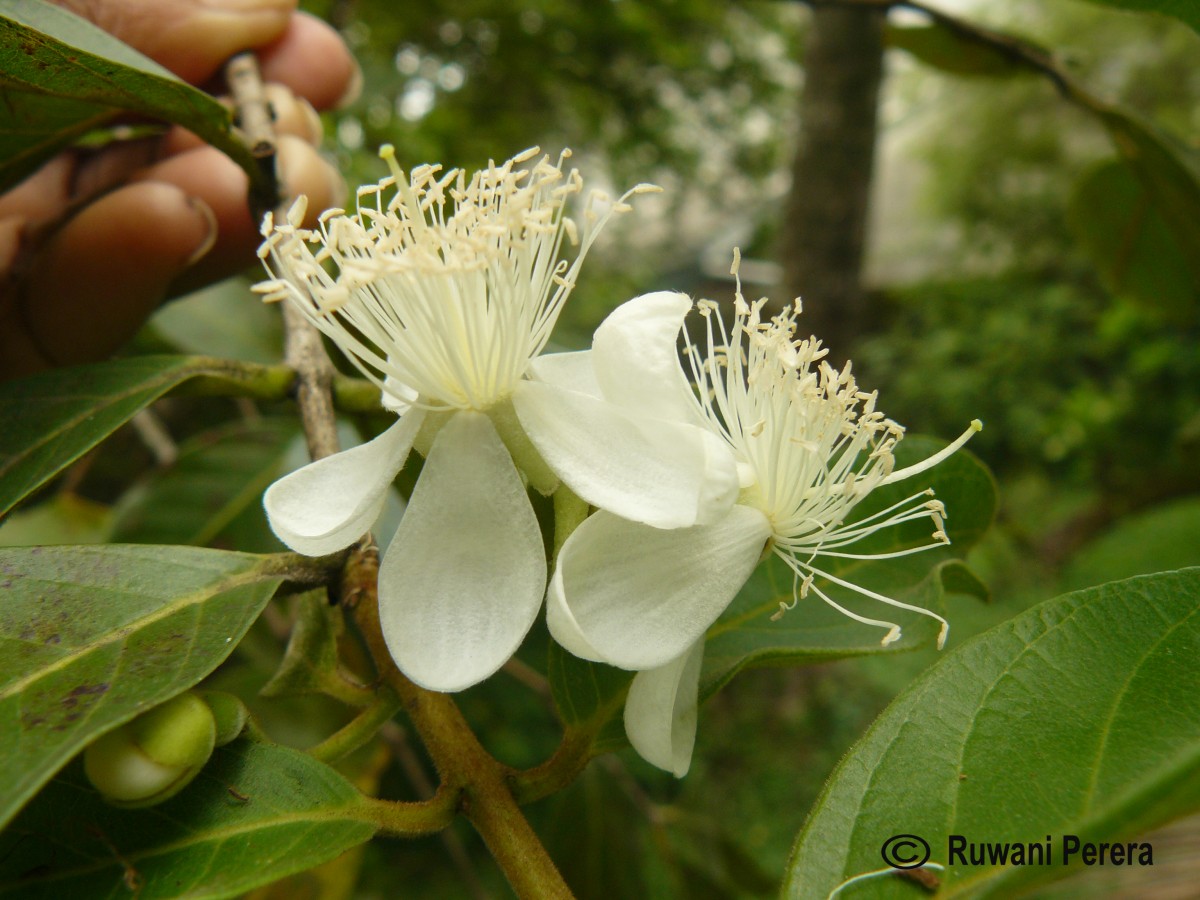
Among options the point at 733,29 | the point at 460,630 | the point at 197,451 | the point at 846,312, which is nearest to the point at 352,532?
the point at 460,630

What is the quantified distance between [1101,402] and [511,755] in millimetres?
4124

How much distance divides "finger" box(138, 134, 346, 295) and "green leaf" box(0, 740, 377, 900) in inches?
29.9

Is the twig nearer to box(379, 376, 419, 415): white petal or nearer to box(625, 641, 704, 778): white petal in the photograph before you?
box(379, 376, 419, 415): white petal

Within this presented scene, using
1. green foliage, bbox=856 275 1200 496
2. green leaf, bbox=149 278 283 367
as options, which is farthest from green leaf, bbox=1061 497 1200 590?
green leaf, bbox=149 278 283 367

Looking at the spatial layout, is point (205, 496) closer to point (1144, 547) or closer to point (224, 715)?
point (224, 715)

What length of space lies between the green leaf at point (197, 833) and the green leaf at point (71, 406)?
0.83 ft

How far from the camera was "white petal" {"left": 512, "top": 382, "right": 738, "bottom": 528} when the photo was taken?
1.87 ft

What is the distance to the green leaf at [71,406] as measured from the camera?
0.70m

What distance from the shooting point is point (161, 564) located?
60 centimetres

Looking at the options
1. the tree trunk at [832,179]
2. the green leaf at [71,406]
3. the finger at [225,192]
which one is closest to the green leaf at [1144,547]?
the tree trunk at [832,179]

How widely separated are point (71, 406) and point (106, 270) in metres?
0.37

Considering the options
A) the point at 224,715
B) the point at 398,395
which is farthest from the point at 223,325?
the point at 224,715

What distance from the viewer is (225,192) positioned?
1.20 m

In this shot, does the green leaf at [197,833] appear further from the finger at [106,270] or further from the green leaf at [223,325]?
the green leaf at [223,325]
